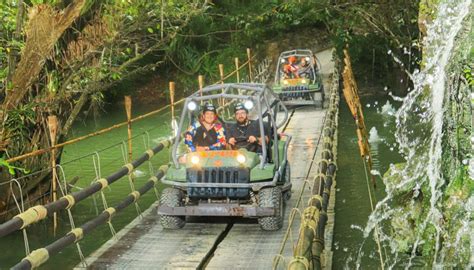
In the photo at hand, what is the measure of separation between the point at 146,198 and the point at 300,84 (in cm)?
752

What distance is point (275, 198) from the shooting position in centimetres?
838

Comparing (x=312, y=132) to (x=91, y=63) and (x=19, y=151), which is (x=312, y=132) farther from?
(x=19, y=151)

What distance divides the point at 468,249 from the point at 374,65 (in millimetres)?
23067

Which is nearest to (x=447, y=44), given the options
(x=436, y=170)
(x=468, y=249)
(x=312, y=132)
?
(x=436, y=170)

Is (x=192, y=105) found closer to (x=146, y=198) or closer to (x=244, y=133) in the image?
(x=244, y=133)

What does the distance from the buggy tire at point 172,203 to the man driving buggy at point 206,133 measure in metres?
0.86

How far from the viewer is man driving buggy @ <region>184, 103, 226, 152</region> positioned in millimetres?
9289

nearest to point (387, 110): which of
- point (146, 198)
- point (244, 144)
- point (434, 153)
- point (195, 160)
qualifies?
point (146, 198)

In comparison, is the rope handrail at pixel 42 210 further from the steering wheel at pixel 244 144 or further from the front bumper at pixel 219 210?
the steering wheel at pixel 244 144

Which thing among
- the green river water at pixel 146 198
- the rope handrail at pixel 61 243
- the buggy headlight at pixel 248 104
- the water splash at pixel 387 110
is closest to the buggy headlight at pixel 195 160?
the buggy headlight at pixel 248 104

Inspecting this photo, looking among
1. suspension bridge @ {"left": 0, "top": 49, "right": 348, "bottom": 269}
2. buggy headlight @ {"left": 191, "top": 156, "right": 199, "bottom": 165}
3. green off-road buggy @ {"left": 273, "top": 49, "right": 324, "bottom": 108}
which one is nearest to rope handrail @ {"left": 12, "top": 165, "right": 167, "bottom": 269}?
suspension bridge @ {"left": 0, "top": 49, "right": 348, "bottom": 269}

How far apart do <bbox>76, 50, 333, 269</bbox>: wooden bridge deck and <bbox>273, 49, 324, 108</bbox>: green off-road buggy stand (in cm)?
1019

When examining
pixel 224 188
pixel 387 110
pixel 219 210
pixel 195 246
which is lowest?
pixel 387 110

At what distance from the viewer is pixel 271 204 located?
8297 millimetres
